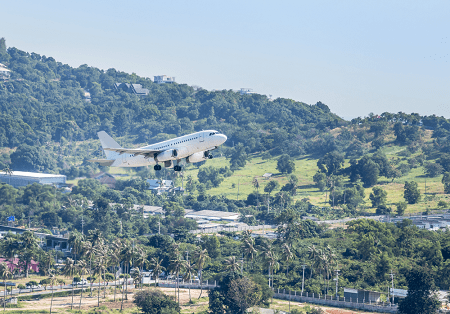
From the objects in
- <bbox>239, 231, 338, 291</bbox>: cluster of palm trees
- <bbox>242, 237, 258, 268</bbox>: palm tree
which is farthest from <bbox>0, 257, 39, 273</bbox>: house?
<bbox>242, 237, 258, 268</bbox>: palm tree

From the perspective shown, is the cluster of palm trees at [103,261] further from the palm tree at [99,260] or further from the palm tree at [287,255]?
the palm tree at [287,255]

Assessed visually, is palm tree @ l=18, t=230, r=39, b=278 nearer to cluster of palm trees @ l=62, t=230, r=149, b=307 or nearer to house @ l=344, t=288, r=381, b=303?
cluster of palm trees @ l=62, t=230, r=149, b=307

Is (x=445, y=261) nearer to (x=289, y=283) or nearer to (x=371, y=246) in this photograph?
(x=371, y=246)

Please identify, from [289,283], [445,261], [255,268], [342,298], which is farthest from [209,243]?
[445,261]

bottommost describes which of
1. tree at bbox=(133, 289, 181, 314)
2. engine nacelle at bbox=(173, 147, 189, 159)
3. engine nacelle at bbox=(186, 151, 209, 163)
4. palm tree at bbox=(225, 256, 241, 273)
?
tree at bbox=(133, 289, 181, 314)

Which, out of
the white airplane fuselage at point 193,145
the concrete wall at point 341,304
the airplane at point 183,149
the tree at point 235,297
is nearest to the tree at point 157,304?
the tree at point 235,297

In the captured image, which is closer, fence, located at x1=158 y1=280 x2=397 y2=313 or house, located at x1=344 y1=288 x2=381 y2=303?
fence, located at x1=158 y1=280 x2=397 y2=313

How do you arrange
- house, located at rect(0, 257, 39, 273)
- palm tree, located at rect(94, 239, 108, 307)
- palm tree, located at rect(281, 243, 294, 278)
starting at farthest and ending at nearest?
house, located at rect(0, 257, 39, 273), palm tree, located at rect(281, 243, 294, 278), palm tree, located at rect(94, 239, 108, 307)
